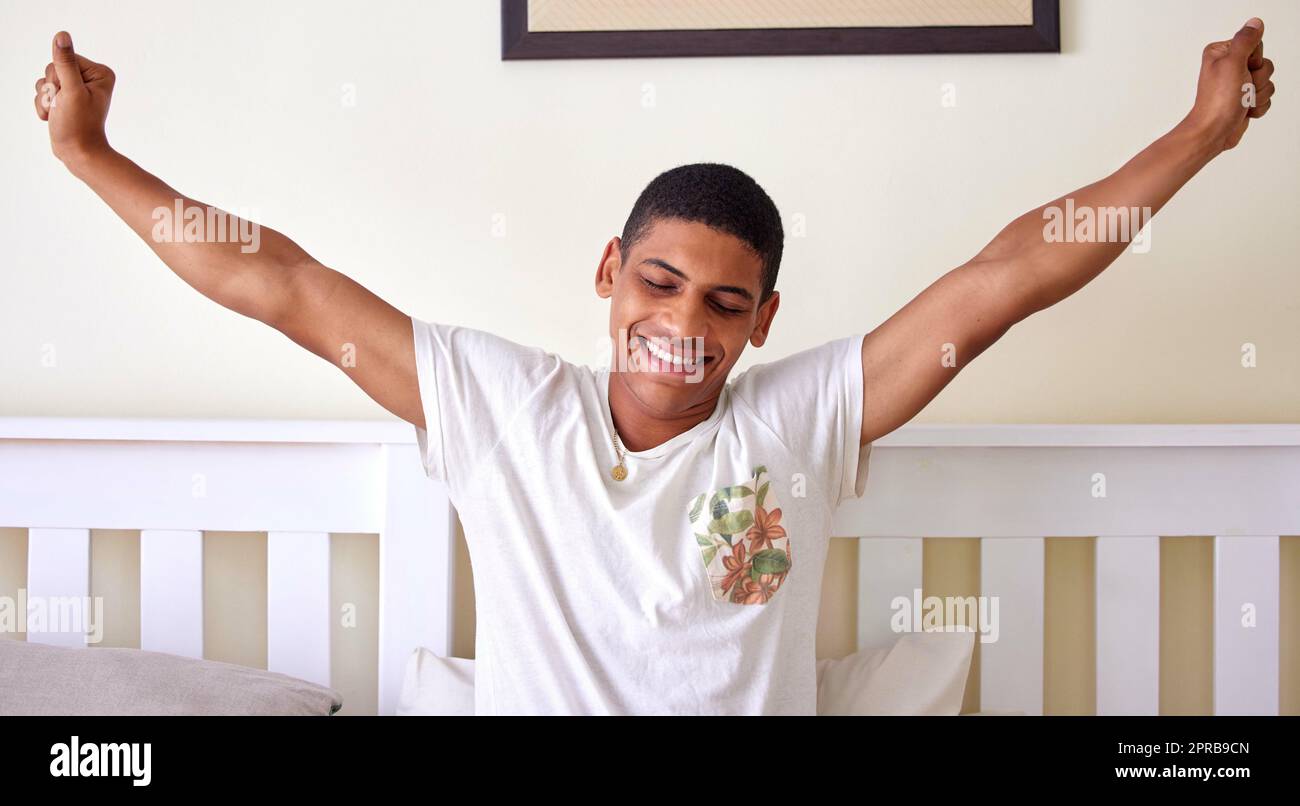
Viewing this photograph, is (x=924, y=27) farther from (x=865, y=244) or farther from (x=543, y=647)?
(x=543, y=647)

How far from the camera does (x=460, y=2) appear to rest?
3.78 ft

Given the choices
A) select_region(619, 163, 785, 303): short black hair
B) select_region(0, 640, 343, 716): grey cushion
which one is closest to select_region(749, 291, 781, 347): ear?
select_region(619, 163, 785, 303): short black hair

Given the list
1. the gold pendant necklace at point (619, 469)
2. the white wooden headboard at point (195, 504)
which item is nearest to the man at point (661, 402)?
the gold pendant necklace at point (619, 469)

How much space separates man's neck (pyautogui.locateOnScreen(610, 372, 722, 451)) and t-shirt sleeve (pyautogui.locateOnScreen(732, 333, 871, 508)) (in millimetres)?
58

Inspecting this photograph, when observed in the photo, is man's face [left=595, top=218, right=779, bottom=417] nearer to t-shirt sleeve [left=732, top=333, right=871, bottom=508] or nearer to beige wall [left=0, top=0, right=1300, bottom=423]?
t-shirt sleeve [left=732, top=333, right=871, bottom=508]

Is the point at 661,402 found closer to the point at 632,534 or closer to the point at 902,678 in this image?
the point at 632,534

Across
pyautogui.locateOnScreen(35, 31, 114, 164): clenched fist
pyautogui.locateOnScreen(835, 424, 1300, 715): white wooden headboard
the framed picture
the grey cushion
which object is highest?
the framed picture

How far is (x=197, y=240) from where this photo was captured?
82 centimetres

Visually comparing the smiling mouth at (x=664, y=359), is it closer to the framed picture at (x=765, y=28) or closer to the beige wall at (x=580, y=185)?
the beige wall at (x=580, y=185)

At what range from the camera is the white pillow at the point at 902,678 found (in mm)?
997

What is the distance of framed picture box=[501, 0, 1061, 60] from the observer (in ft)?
3.67

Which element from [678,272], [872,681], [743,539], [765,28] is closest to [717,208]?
[678,272]

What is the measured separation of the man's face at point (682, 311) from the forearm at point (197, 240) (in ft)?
0.98
